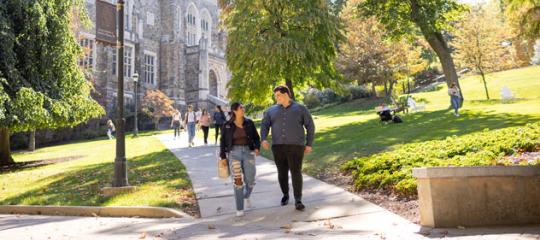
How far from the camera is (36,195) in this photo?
31.5 ft

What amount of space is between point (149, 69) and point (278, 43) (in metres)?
28.8

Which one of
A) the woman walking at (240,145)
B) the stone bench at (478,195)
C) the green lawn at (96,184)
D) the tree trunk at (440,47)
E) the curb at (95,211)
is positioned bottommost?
the curb at (95,211)

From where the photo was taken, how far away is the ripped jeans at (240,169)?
A: 638cm

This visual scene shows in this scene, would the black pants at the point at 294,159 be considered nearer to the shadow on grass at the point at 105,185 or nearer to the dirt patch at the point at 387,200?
the dirt patch at the point at 387,200

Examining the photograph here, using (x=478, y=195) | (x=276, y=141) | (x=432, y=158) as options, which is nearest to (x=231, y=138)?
(x=276, y=141)

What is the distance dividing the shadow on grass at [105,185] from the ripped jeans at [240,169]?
1115mm

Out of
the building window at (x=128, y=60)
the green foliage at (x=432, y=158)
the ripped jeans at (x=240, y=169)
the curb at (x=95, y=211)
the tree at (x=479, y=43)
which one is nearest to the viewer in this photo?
the ripped jeans at (x=240, y=169)

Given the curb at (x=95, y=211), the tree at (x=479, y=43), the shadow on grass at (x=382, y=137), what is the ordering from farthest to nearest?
the tree at (x=479, y=43)
the shadow on grass at (x=382, y=137)
the curb at (x=95, y=211)

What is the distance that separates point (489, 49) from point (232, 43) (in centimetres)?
2376

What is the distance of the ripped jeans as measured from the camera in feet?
20.9

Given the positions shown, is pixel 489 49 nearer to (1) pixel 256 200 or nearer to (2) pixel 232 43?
(2) pixel 232 43

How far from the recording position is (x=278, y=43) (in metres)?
16.5

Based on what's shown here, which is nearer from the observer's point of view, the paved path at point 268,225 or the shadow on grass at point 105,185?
the paved path at point 268,225

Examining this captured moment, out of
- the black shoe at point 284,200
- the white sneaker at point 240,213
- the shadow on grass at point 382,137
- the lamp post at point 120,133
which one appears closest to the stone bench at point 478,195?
the black shoe at point 284,200
